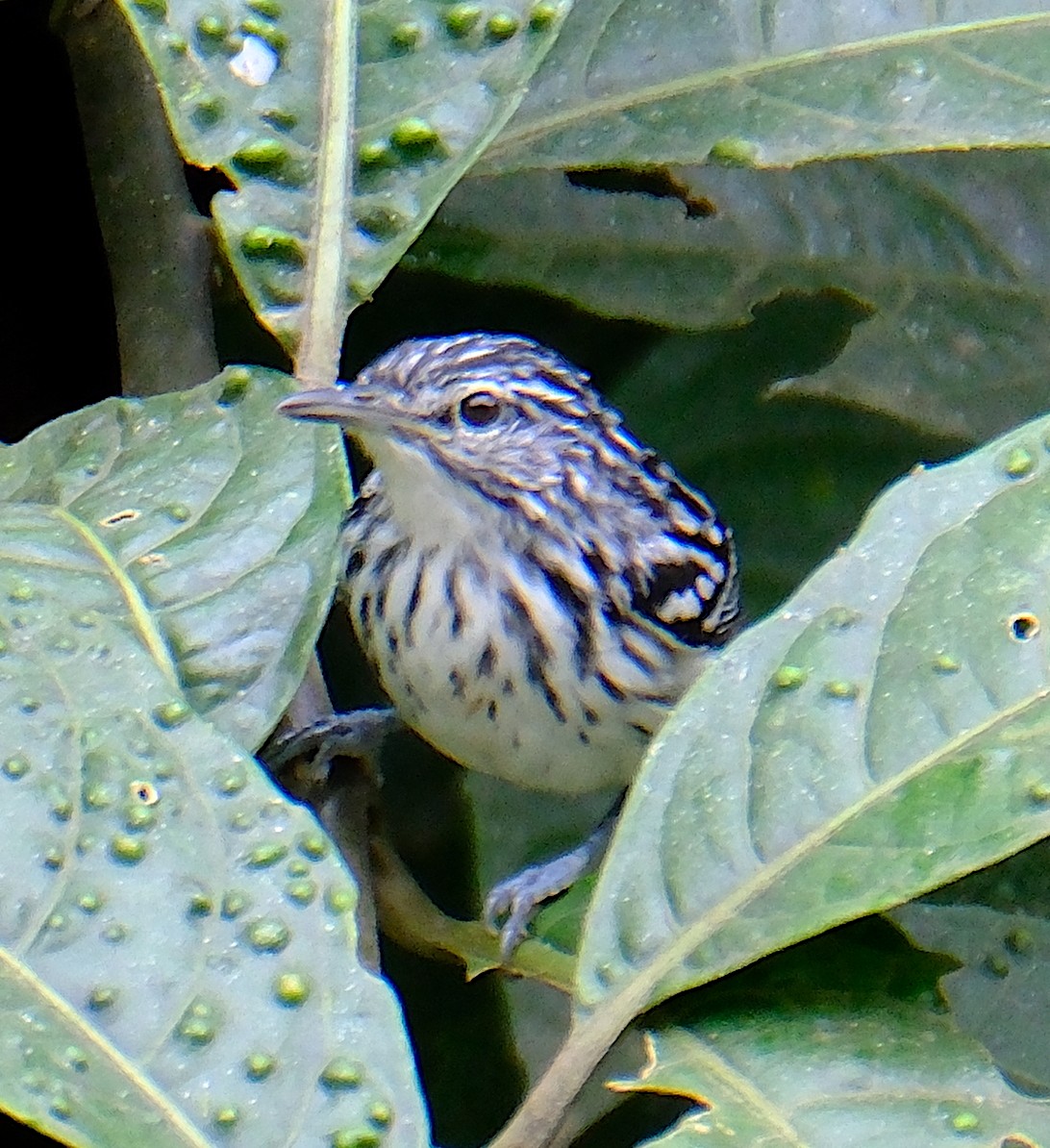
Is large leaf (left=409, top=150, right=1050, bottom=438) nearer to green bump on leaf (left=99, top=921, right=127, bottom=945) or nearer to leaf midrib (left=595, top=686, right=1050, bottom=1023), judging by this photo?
leaf midrib (left=595, top=686, right=1050, bottom=1023)

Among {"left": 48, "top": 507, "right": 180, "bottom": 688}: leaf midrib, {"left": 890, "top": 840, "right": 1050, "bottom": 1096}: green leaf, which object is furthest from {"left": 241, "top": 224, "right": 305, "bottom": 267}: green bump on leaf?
{"left": 890, "top": 840, "right": 1050, "bottom": 1096}: green leaf

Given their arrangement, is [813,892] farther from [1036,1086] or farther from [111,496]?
[111,496]

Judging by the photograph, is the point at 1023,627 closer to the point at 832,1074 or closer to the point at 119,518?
the point at 832,1074

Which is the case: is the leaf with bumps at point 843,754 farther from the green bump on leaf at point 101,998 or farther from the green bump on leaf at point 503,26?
the green bump on leaf at point 503,26

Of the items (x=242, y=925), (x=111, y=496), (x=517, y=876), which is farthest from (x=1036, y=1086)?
(x=111, y=496)

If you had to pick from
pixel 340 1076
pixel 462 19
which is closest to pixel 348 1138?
pixel 340 1076
